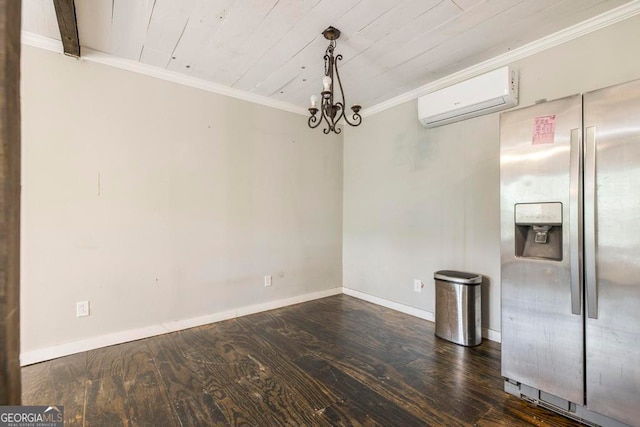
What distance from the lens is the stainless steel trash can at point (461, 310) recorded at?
259 centimetres

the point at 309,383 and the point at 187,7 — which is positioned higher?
the point at 187,7

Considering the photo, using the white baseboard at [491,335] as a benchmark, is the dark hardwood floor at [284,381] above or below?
below

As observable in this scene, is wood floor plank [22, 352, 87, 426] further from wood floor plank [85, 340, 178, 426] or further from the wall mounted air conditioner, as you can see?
the wall mounted air conditioner

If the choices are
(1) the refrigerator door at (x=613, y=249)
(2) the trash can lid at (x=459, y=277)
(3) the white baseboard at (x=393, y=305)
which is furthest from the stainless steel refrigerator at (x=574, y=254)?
(3) the white baseboard at (x=393, y=305)

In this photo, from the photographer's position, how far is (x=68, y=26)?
203 cm

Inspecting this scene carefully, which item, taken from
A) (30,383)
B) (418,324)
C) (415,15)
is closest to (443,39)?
(415,15)

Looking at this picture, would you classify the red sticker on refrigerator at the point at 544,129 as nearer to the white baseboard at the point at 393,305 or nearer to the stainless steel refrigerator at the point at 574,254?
the stainless steel refrigerator at the point at 574,254

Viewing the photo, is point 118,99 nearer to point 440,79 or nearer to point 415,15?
point 415,15

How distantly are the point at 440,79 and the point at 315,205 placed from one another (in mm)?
2029

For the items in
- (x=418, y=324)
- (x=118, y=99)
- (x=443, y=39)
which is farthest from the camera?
(x=418, y=324)

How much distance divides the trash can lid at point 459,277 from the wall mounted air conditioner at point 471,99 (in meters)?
1.49

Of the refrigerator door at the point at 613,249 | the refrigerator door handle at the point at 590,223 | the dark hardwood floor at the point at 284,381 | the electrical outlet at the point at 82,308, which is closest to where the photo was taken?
the refrigerator door at the point at 613,249

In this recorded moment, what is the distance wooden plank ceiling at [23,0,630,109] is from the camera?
1.94 m

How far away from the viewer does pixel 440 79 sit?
2.98m
